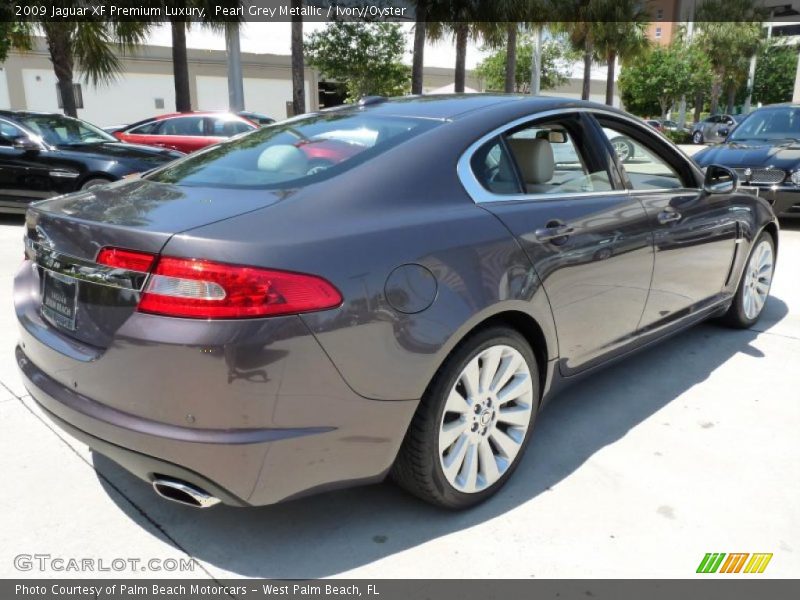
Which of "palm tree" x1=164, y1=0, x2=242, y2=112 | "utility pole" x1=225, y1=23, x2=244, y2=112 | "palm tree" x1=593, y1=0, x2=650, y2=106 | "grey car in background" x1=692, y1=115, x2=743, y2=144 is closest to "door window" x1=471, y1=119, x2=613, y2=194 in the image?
"palm tree" x1=164, y1=0, x2=242, y2=112

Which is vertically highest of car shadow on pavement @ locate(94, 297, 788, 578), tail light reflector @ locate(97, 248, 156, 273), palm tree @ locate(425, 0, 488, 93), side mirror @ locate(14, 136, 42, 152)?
palm tree @ locate(425, 0, 488, 93)

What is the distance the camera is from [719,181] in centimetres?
408

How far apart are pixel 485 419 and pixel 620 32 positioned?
1393 inches

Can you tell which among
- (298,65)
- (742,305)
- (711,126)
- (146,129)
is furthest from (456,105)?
(711,126)

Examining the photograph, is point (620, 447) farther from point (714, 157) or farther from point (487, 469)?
point (714, 157)

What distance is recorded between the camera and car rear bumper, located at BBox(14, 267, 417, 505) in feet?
6.53

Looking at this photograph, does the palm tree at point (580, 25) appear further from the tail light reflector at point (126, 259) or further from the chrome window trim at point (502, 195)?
the tail light reflector at point (126, 259)

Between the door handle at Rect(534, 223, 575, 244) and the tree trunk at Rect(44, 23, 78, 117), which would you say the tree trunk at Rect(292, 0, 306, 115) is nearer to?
the tree trunk at Rect(44, 23, 78, 117)

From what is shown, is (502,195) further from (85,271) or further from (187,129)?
(187,129)

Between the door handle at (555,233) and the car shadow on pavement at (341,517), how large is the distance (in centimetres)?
101

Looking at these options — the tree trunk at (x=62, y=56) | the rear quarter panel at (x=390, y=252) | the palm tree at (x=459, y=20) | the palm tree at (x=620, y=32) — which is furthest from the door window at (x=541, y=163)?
the palm tree at (x=620, y=32)

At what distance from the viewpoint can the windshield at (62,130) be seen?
28.9 ft

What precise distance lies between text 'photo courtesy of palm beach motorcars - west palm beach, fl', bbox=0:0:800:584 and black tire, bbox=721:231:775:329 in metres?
0.31

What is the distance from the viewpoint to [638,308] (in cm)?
343
